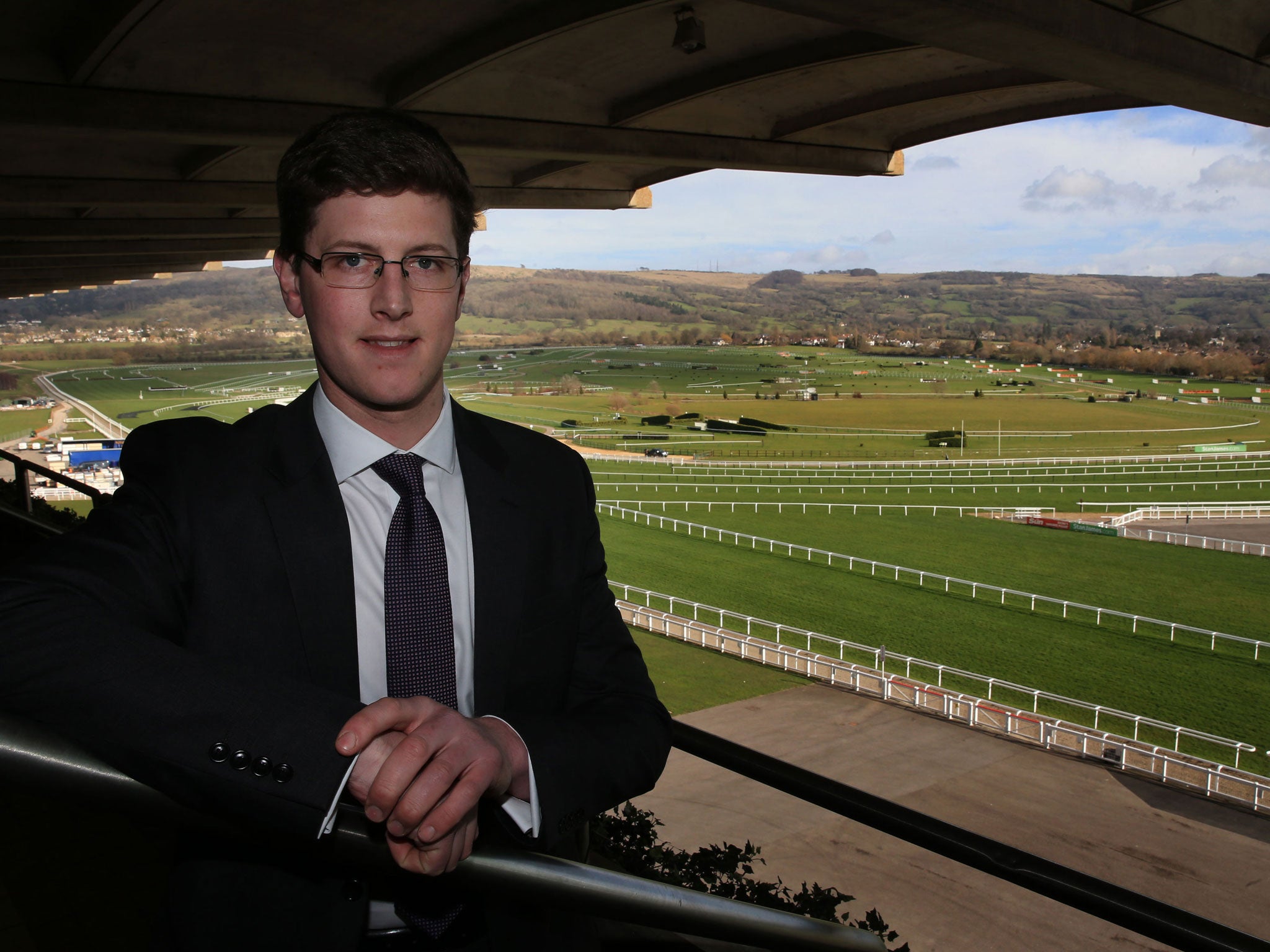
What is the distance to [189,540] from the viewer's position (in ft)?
4.18

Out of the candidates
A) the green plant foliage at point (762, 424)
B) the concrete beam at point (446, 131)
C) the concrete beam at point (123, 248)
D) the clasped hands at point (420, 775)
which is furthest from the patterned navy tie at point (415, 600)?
the green plant foliage at point (762, 424)

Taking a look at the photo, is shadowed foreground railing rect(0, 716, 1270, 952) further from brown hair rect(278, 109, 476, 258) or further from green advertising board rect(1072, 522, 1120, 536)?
green advertising board rect(1072, 522, 1120, 536)

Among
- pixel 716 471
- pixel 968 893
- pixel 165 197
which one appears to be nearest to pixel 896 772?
pixel 968 893

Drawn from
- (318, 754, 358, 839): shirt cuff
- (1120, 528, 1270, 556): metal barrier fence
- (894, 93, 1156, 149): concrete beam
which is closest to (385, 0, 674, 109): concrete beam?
(894, 93, 1156, 149): concrete beam

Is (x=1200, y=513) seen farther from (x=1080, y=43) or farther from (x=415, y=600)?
(x=415, y=600)

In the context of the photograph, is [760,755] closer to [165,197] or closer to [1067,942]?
[165,197]

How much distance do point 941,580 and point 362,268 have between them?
49.4 meters

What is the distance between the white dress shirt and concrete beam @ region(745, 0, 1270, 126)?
3.76 meters

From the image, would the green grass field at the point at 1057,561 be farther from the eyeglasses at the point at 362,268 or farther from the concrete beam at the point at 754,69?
the eyeglasses at the point at 362,268

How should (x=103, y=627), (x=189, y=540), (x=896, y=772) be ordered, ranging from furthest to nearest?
(x=896, y=772) < (x=189, y=540) < (x=103, y=627)

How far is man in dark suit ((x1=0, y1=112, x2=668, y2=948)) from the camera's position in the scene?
0.95m

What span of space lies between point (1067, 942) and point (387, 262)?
19.2m

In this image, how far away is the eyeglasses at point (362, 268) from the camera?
1.37m

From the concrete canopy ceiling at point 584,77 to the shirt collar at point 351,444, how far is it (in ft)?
13.3
